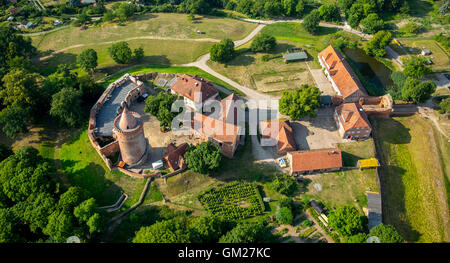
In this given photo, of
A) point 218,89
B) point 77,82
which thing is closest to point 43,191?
point 77,82

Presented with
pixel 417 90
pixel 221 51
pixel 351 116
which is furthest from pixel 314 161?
pixel 221 51

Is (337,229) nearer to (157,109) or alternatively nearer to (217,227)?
(217,227)

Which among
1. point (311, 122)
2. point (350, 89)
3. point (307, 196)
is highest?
point (350, 89)

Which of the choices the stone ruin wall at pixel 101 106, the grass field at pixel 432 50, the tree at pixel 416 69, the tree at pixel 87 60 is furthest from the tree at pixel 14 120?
the grass field at pixel 432 50

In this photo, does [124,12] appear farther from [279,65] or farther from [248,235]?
[248,235]

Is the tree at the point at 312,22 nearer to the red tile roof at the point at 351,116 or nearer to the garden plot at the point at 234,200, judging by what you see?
the red tile roof at the point at 351,116

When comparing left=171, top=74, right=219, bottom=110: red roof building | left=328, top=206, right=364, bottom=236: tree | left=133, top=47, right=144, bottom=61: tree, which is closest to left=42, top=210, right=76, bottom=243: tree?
left=171, top=74, right=219, bottom=110: red roof building
